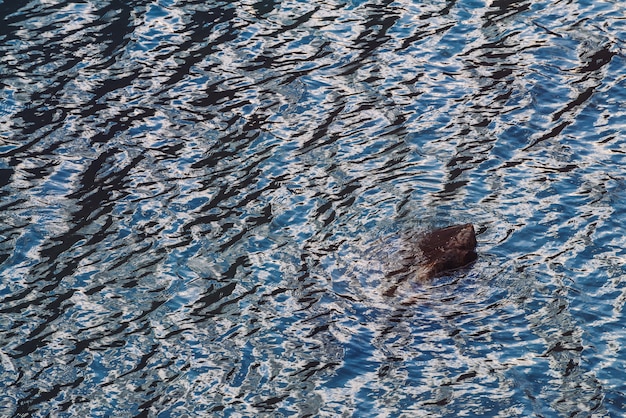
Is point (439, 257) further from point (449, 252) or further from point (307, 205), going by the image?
point (307, 205)

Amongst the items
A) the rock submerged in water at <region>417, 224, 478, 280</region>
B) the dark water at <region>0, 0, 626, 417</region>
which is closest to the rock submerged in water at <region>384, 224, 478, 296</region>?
the rock submerged in water at <region>417, 224, 478, 280</region>

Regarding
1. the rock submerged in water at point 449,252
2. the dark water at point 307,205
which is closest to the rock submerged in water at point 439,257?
the rock submerged in water at point 449,252

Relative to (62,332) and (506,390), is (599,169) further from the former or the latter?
(62,332)

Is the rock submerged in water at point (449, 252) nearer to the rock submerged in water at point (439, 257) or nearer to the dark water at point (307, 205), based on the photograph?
the rock submerged in water at point (439, 257)

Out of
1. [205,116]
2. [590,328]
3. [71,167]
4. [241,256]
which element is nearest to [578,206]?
[590,328]

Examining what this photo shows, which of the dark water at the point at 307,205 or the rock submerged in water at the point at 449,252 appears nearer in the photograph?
the dark water at the point at 307,205

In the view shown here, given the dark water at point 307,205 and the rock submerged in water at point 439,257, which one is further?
the rock submerged in water at point 439,257
